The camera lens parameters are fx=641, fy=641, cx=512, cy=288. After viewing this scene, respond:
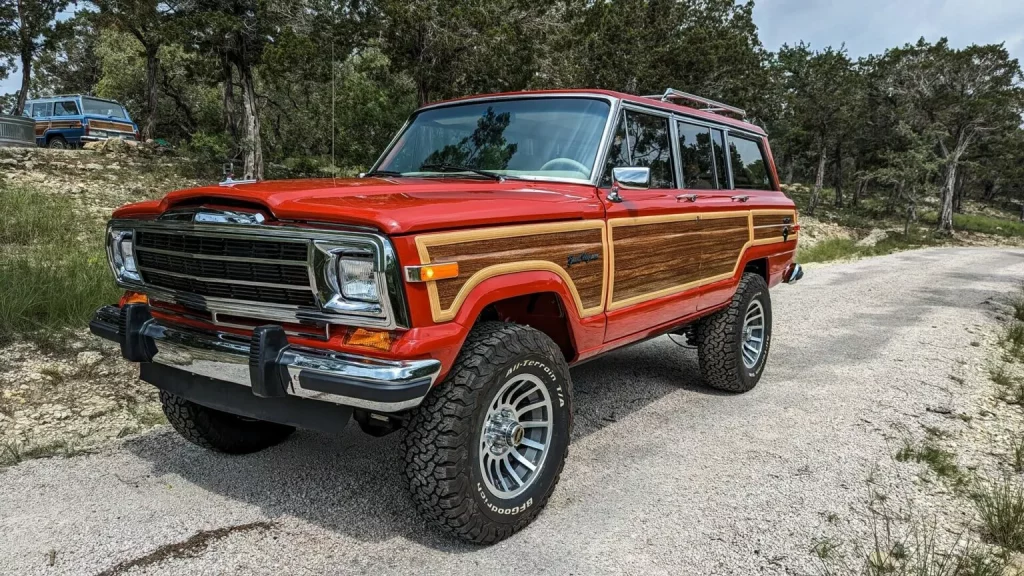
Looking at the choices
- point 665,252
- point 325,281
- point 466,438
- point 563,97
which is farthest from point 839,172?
point 325,281

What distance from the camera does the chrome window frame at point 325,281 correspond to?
2328mm

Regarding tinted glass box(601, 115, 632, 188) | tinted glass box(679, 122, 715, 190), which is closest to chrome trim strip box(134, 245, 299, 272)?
tinted glass box(601, 115, 632, 188)

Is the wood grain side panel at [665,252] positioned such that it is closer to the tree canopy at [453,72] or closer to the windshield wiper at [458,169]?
the windshield wiper at [458,169]

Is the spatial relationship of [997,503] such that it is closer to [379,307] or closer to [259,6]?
[379,307]

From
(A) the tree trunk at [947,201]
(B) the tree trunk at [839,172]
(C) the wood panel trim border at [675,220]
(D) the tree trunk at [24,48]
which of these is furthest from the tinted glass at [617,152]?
(B) the tree trunk at [839,172]

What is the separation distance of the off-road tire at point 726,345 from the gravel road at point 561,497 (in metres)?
0.15

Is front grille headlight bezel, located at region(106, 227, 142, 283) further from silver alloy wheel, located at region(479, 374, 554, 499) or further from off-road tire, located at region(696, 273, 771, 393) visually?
off-road tire, located at region(696, 273, 771, 393)

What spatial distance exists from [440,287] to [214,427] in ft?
6.05

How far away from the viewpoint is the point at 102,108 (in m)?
20.8

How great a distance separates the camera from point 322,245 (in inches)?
94.6

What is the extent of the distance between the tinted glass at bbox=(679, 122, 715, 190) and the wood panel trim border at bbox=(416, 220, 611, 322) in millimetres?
1361

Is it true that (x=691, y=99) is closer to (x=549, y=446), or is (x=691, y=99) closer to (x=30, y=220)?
(x=549, y=446)

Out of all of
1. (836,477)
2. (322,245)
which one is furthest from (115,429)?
(836,477)

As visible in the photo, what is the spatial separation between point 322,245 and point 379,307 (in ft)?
1.04
